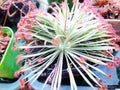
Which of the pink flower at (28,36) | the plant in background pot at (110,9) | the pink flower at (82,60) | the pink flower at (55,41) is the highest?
the plant in background pot at (110,9)

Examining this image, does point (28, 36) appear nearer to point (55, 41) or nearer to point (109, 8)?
point (55, 41)

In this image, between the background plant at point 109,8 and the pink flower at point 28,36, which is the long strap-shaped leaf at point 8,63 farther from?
the background plant at point 109,8

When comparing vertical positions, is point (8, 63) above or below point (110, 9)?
below

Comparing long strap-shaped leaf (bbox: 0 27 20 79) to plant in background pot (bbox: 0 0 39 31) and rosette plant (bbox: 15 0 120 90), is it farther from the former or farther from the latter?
plant in background pot (bbox: 0 0 39 31)

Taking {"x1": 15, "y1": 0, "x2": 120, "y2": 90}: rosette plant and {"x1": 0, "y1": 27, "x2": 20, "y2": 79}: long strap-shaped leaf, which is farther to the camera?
{"x1": 0, "y1": 27, "x2": 20, "y2": 79}: long strap-shaped leaf

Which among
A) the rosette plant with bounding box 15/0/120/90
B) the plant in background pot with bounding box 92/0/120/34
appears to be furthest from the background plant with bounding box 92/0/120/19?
the rosette plant with bounding box 15/0/120/90

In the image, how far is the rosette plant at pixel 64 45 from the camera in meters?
0.72

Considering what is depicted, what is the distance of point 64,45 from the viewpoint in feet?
2.44

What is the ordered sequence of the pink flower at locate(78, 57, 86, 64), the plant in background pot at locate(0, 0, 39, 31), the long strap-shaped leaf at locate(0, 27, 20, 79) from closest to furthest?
the pink flower at locate(78, 57, 86, 64)
the long strap-shaped leaf at locate(0, 27, 20, 79)
the plant in background pot at locate(0, 0, 39, 31)

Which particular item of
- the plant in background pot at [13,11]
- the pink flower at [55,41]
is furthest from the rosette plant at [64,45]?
the plant in background pot at [13,11]

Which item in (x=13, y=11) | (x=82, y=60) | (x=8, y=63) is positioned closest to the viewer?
(x=82, y=60)

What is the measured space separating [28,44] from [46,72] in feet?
0.34

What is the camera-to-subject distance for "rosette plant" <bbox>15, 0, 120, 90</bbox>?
0.72 meters

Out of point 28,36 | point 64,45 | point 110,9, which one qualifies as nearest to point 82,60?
point 64,45
